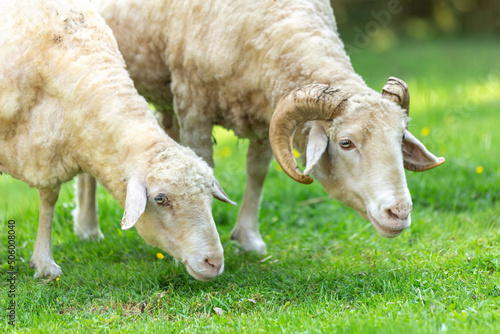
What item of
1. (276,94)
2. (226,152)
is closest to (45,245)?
(276,94)

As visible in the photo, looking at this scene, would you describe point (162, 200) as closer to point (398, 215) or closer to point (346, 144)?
point (346, 144)

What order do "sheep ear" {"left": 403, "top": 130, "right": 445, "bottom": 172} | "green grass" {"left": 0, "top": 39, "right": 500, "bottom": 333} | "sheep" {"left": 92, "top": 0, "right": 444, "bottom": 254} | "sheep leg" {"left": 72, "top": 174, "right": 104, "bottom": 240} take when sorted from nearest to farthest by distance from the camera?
1. "green grass" {"left": 0, "top": 39, "right": 500, "bottom": 333}
2. "sheep" {"left": 92, "top": 0, "right": 444, "bottom": 254}
3. "sheep ear" {"left": 403, "top": 130, "right": 445, "bottom": 172}
4. "sheep leg" {"left": 72, "top": 174, "right": 104, "bottom": 240}

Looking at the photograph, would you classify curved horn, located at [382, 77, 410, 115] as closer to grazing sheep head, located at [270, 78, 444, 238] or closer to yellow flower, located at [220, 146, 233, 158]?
grazing sheep head, located at [270, 78, 444, 238]

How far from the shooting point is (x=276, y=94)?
15.8ft

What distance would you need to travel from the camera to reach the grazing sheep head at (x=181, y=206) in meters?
4.03

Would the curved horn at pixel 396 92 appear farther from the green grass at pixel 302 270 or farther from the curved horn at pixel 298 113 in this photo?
the green grass at pixel 302 270

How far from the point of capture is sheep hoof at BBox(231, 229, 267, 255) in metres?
5.86

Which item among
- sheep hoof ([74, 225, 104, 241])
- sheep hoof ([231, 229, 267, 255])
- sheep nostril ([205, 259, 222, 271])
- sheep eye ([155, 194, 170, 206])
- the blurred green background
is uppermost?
sheep eye ([155, 194, 170, 206])

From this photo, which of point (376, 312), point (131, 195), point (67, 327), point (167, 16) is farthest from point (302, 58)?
point (67, 327)

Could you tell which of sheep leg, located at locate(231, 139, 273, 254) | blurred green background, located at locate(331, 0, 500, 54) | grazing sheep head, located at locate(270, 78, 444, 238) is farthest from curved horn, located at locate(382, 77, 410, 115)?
blurred green background, located at locate(331, 0, 500, 54)

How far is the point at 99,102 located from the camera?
4.36 metres

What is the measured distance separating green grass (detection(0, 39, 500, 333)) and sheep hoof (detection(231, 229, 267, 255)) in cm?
9

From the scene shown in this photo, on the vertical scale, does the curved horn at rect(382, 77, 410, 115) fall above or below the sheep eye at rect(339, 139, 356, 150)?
above

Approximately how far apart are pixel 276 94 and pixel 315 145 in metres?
0.64
